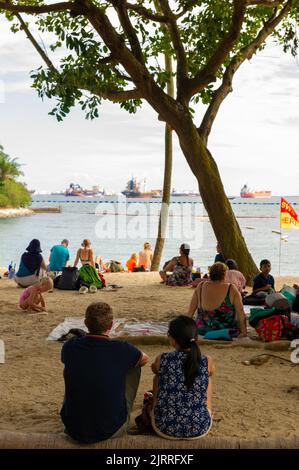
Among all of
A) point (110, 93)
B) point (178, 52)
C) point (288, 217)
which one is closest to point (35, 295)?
point (110, 93)

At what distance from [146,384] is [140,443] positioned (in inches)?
68.1

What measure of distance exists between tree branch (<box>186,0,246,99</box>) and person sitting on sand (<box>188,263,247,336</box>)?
252 inches

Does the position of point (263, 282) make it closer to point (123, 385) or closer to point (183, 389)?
point (183, 389)

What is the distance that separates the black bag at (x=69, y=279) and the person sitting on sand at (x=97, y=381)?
766 centimetres

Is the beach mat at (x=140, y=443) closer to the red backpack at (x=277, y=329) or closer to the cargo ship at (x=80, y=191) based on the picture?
the red backpack at (x=277, y=329)

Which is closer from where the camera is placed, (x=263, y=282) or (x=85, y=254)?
(x=263, y=282)

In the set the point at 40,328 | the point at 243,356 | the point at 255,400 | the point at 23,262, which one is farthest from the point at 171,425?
the point at 23,262

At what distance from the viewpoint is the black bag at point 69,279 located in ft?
39.1

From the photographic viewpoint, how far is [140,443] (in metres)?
4.15

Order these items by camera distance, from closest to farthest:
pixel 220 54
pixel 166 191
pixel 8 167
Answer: pixel 220 54 < pixel 166 191 < pixel 8 167

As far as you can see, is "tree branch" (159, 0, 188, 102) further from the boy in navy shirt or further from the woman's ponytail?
the woman's ponytail

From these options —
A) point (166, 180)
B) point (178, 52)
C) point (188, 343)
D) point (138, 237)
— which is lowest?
point (138, 237)

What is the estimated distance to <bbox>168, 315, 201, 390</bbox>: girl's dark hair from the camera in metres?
4.22
